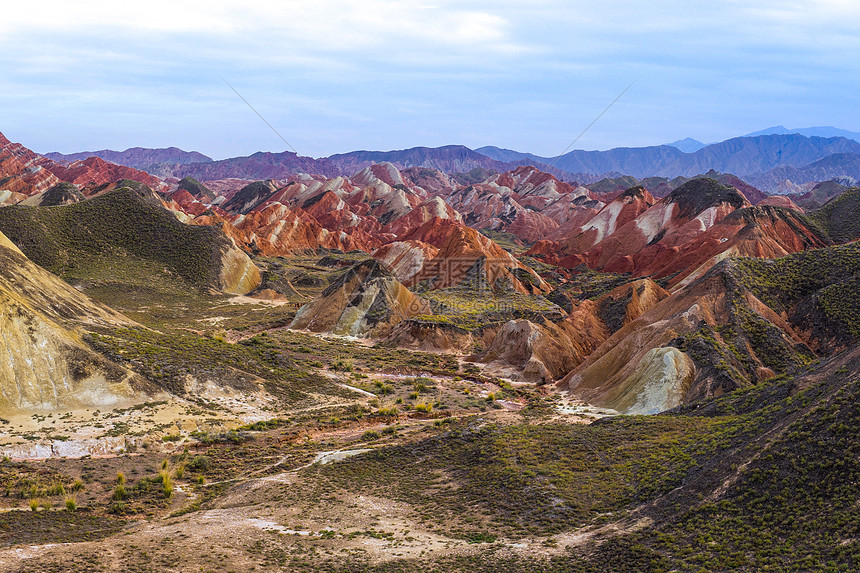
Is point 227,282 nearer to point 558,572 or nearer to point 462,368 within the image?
point 462,368

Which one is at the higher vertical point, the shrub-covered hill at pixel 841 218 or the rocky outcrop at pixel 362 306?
the shrub-covered hill at pixel 841 218

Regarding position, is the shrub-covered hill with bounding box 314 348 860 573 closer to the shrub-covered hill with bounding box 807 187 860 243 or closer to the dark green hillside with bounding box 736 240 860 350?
the dark green hillside with bounding box 736 240 860 350

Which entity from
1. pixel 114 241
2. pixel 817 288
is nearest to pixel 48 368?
pixel 817 288

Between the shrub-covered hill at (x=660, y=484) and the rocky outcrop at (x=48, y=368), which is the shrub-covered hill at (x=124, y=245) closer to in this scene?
the rocky outcrop at (x=48, y=368)

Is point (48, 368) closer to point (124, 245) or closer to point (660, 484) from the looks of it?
point (660, 484)

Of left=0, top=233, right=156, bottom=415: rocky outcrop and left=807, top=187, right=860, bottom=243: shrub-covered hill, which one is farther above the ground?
left=807, top=187, right=860, bottom=243: shrub-covered hill

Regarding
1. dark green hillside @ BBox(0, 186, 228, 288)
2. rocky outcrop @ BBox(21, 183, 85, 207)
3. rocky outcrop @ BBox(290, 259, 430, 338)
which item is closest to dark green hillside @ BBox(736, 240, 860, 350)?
rocky outcrop @ BBox(290, 259, 430, 338)

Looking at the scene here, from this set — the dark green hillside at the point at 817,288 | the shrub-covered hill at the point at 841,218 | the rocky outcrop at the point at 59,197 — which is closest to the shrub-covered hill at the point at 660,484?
the dark green hillside at the point at 817,288

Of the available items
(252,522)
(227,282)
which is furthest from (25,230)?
(252,522)
